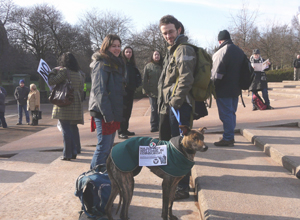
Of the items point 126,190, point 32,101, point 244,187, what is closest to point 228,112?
point 244,187

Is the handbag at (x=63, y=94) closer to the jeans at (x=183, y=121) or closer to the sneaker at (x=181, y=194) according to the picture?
the jeans at (x=183, y=121)

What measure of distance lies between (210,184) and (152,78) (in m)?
4.39

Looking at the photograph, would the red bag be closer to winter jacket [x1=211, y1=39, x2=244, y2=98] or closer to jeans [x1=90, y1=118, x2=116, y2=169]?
winter jacket [x1=211, y1=39, x2=244, y2=98]

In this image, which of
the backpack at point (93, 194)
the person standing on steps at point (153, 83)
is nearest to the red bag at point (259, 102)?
the person standing on steps at point (153, 83)

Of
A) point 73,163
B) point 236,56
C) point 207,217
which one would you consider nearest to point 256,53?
point 236,56

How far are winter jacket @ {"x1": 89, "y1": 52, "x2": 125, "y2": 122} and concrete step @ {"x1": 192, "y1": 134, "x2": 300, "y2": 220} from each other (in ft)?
4.88

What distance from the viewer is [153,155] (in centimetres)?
279

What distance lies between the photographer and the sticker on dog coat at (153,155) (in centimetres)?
277

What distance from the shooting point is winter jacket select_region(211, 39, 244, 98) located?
201 inches

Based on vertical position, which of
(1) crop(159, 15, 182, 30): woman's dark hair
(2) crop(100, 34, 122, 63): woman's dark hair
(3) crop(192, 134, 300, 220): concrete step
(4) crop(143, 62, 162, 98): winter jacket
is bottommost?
(3) crop(192, 134, 300, 220): concrete step

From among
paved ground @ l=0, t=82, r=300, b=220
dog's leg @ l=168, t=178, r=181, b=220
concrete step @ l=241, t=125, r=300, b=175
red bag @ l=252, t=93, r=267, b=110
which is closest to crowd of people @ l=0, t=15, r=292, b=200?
paved ground @ l=0, t=82, r=300, b=220

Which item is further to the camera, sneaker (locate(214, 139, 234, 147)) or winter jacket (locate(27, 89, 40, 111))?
winter jacket (locate(27, 89, 40, 111))

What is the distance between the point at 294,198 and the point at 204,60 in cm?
190

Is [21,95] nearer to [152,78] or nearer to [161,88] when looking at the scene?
[152,78]
